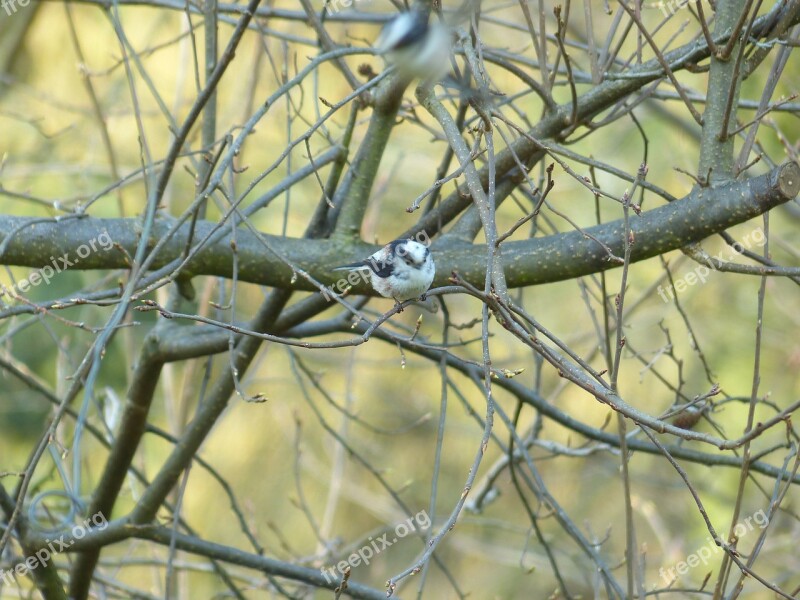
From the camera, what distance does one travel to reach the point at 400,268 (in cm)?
275

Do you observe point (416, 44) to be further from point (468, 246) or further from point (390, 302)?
point (390, 302)

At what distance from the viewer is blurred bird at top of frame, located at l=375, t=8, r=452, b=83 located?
71.4 inches

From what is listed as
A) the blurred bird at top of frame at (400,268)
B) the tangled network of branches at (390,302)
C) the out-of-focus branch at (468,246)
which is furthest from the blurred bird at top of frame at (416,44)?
the blurred bird at top of frame at (400,268)

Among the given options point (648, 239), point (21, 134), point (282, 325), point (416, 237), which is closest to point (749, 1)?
point (648, 239)

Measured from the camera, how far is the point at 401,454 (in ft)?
26.7

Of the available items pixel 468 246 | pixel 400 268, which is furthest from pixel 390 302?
pixel 468 246

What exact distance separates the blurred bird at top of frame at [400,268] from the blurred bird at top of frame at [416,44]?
752mm

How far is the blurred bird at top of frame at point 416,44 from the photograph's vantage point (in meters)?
1.81

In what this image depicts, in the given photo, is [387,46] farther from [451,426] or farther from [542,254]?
[451,426]

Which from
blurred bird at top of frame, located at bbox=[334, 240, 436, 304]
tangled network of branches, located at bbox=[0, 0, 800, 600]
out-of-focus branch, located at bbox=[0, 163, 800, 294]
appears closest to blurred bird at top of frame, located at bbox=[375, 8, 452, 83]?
tangled network of branches, located at bbox=[0, 0, 800, 600]

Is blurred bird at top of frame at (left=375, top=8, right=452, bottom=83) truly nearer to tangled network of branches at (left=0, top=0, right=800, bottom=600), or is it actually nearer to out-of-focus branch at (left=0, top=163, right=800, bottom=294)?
tangled network of branches at (left=0, top=0, right=800, bottom=600)

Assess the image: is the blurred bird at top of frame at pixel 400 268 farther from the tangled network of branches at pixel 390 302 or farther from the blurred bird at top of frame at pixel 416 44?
the blurred bird at top of frame at pixel 416 44

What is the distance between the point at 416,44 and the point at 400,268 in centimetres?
103

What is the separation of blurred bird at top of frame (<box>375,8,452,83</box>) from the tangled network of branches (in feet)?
0.35
